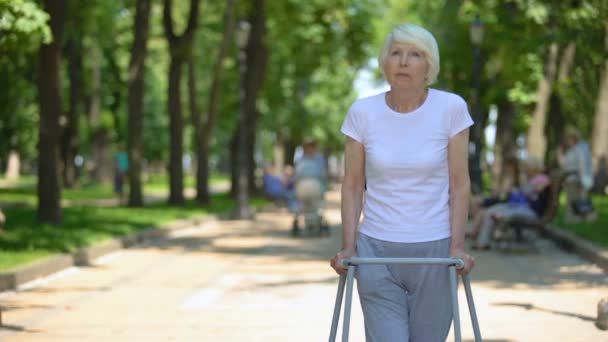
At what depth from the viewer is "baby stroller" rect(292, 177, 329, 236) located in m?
19.4

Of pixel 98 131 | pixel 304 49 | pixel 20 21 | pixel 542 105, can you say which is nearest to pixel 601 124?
pixel 542 105

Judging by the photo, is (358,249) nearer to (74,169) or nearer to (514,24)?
(514,24)

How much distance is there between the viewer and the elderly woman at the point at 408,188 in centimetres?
453

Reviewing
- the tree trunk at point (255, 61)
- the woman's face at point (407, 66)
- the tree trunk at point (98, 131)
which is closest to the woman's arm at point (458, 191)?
the woman's face at point (407, 66)

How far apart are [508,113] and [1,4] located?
28902mm

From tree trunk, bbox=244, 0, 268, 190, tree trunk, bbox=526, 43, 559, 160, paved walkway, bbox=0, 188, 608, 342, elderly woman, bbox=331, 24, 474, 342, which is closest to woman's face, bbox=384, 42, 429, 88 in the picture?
elderly woman, bbox=331, 24, 474, 342

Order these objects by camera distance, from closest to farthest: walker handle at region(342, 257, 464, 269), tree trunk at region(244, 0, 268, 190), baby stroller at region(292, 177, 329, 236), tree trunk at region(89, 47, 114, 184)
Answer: walker handle at region(342, 257, 464, 269) < baby stroller at region(292, 177, 329, 236) < tree trunk at region(244, 0, 268, 190) < tree trunk at region(89, 47, 114, 184)

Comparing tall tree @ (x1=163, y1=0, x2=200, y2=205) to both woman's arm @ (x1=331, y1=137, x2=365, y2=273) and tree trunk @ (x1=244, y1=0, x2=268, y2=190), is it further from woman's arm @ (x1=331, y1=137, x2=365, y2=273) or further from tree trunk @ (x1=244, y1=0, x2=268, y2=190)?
woman's arm @ (x1=331, y1=137, x2=365, y2=273)

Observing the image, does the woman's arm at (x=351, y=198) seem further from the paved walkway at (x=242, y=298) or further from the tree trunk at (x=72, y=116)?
the tree trunk at (x=72, y=116)

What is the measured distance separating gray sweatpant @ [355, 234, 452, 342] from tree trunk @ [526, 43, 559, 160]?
84.5ft

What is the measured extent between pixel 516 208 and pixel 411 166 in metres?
12.6

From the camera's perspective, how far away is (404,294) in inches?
183

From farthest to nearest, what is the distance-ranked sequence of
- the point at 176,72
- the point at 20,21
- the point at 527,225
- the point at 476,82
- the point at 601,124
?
the point at 601,124, the point at 176,72, the point at 476,82, the point at 527,225, the point at 20,21

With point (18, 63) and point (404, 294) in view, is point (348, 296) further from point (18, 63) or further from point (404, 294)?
point (18, 63)
